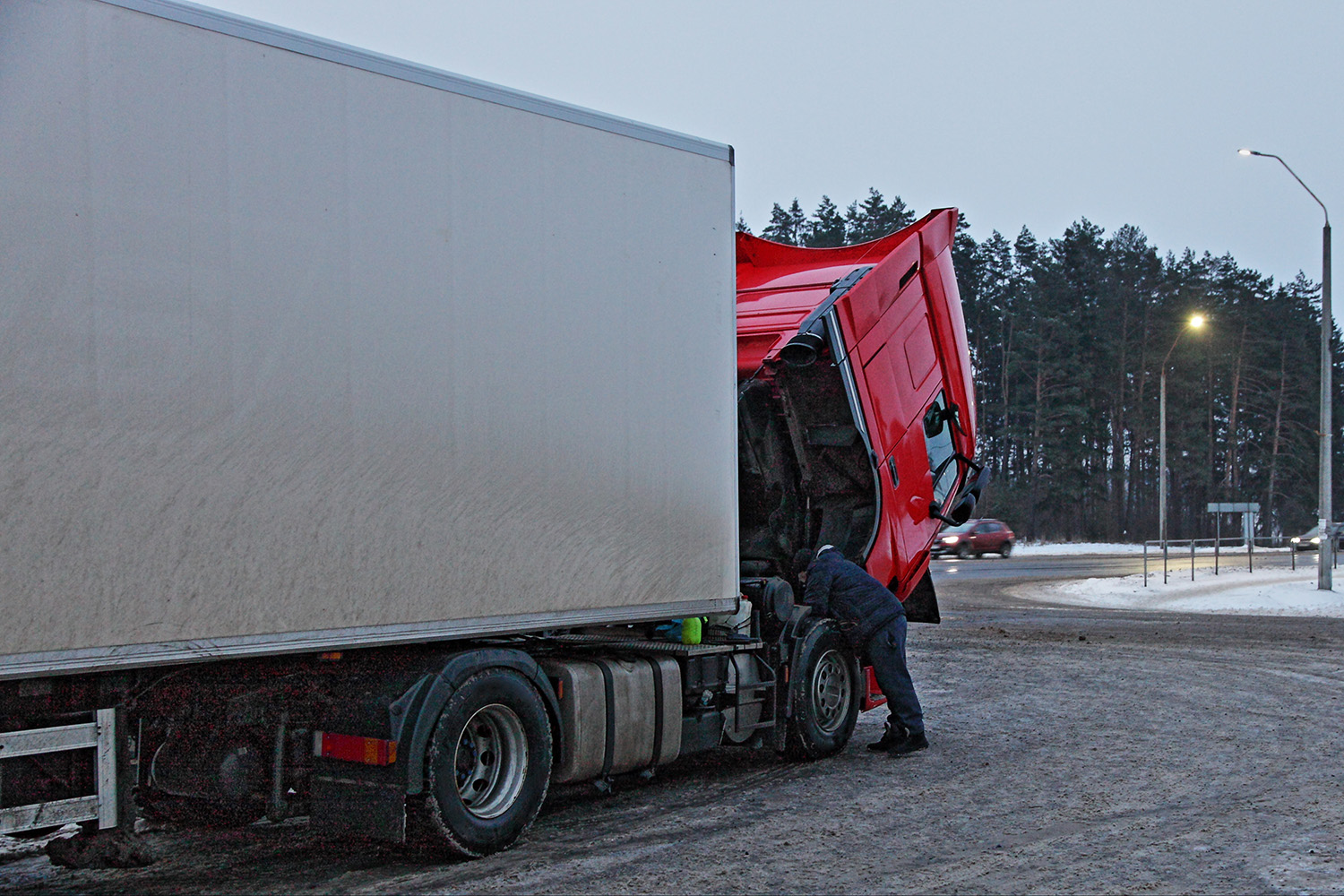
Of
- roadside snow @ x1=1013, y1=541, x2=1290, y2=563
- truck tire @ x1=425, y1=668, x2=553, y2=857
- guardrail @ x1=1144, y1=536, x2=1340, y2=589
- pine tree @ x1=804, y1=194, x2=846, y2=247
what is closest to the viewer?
truck tire @ x1=425, y1=668, x2=553, y2=857

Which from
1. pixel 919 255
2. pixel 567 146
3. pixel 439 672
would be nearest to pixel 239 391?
pixel 439 672

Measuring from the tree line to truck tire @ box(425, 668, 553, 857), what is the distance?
2290 inches

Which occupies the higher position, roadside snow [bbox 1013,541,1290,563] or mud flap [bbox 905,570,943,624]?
mud flap [bbox 905,570,943,624]

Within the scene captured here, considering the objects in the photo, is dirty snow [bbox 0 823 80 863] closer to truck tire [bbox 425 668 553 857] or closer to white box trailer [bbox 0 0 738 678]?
truck tire [bbox 425 668 553 857]

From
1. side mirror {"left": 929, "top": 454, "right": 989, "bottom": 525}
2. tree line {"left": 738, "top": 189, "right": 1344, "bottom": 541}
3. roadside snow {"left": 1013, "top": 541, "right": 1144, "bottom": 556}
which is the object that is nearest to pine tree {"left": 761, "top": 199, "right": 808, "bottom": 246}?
tree line {"left": 738, "top": 189, "right": 1344, "bottom": 541}

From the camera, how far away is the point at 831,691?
9000 millimetres

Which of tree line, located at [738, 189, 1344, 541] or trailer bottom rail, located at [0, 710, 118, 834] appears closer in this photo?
trailer bottom rail, located at [0, 710, 118, 834]

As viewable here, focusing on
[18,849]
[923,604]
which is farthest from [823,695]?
[18,849]

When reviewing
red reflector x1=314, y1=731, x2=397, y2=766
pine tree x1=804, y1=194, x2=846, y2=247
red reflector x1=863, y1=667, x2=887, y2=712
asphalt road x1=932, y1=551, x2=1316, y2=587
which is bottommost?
asphalt road x1=932, y1=551, x2=1316, y2=587

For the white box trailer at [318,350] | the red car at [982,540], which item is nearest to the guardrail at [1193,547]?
the red car at [982,540]

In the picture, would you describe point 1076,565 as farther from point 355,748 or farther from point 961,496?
point 355,748

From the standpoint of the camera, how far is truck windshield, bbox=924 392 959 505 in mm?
10359

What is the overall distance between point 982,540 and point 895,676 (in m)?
37.3

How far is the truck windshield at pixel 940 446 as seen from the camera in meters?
10.4
